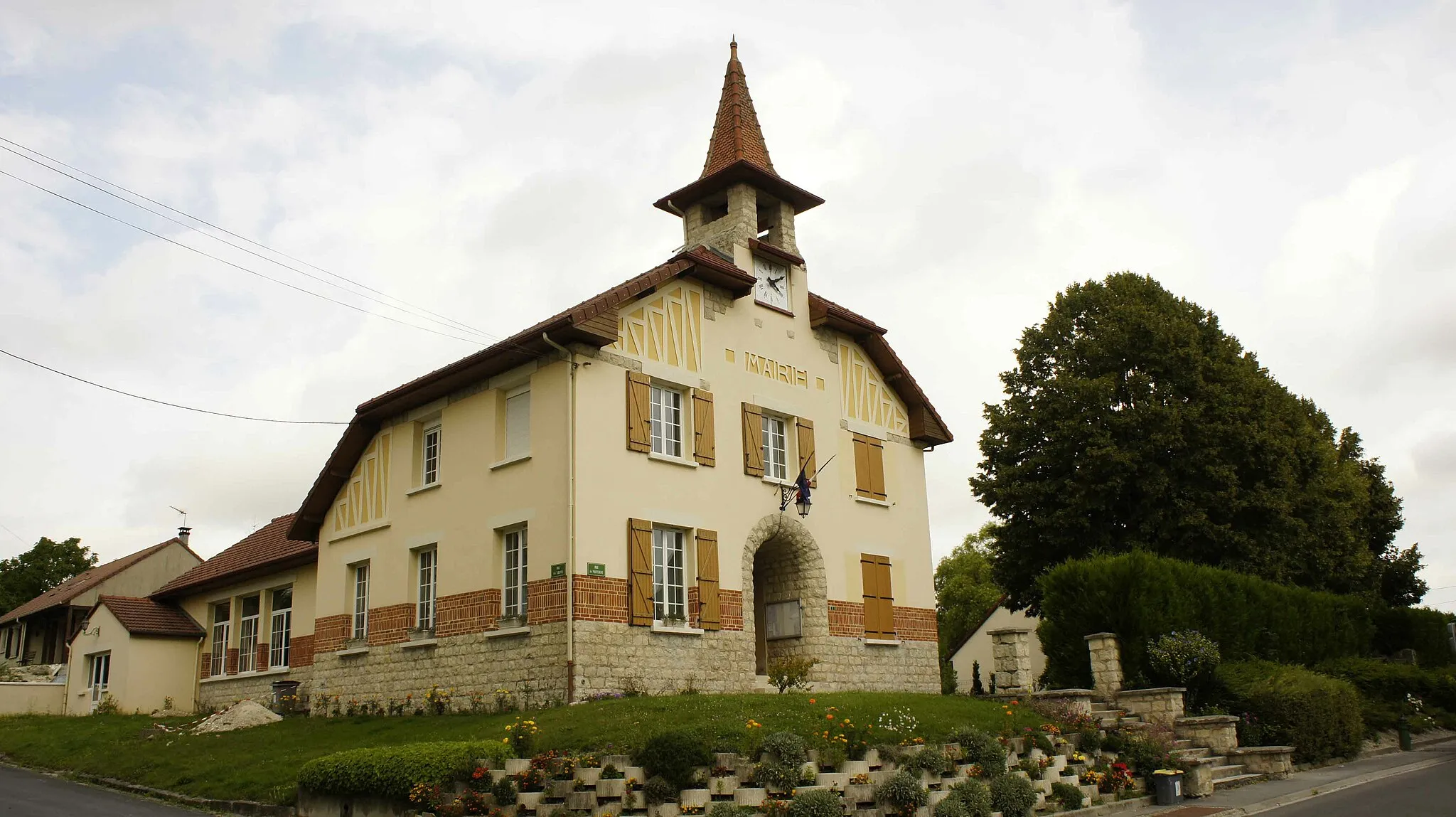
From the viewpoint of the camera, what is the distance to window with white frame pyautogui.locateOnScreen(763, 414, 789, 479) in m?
21.9

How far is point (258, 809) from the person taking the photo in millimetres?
14281

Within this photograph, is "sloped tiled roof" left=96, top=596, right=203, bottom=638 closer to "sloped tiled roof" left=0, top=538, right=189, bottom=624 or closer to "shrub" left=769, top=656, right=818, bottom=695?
"sloped tiled roof" left=0, top=538, right=189, bottom=624

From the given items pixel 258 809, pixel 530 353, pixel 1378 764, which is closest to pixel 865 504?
pixel 530 353

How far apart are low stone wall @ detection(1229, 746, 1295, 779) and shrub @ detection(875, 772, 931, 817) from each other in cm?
763

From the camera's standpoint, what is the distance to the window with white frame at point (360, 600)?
73.9 feet

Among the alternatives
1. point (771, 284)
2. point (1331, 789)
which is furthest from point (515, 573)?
point (1331, 789)

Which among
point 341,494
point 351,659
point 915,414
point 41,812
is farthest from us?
point 915,414

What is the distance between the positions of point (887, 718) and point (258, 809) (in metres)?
8.15

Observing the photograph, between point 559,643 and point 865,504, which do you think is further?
point 865,504

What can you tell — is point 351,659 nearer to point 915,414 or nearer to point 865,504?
point 865,504

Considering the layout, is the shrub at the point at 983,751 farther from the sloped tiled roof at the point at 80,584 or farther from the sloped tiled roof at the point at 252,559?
the sloped tiled roof at the point at 80,584

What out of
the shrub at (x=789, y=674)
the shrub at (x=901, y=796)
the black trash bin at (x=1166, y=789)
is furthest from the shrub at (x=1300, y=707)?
the shrub at (x=901, y=796)

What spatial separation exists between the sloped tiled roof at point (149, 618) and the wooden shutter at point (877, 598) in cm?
1802

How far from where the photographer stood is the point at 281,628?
86.5 ft
